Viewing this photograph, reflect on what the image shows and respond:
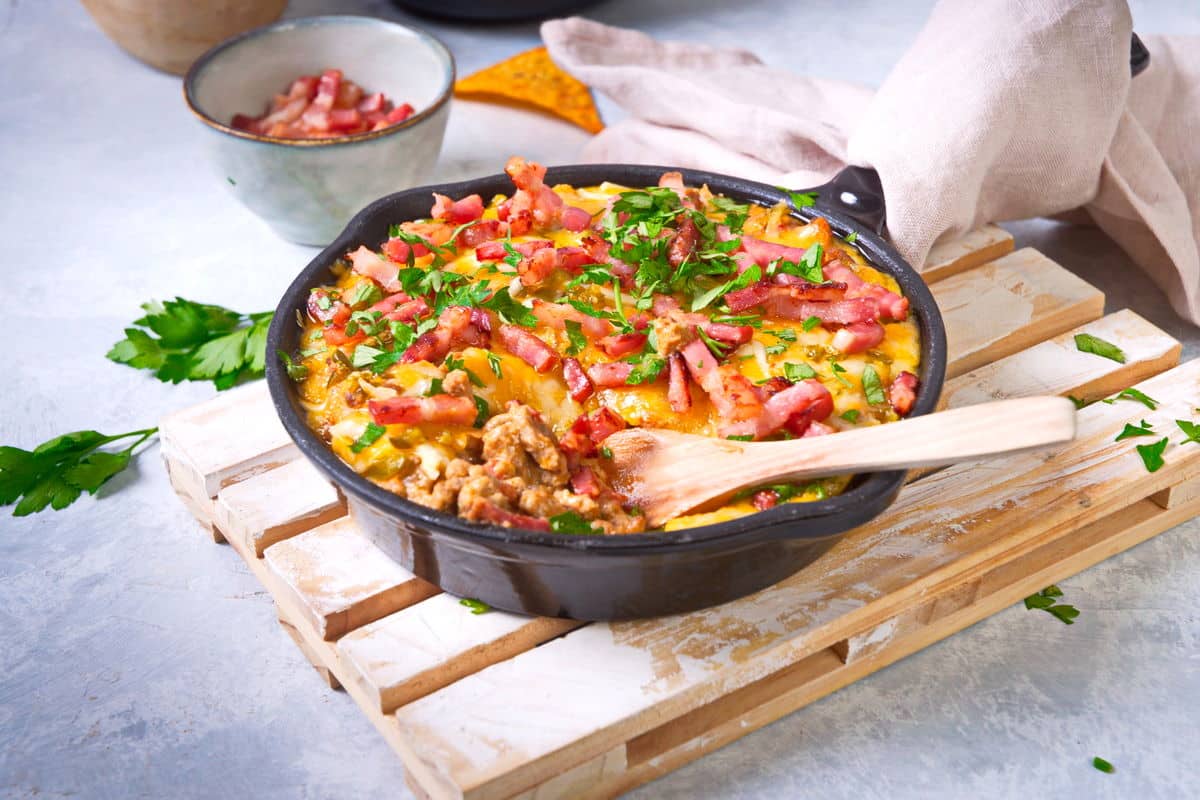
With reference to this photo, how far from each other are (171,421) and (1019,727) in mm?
2537

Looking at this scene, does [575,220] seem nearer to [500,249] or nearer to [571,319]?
[500,249]

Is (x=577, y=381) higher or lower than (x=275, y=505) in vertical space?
higher

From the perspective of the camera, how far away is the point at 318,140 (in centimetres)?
444

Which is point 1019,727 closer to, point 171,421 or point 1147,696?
point 1147,696

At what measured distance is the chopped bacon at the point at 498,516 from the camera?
2676mm

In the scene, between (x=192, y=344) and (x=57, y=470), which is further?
(x=192, y=344)

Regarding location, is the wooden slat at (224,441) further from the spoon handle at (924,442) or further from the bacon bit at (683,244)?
the spoon handle at (924,442)

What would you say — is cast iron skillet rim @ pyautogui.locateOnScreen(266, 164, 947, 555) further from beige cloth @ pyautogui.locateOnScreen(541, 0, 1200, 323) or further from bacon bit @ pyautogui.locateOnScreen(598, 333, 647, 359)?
bacon bit @ pyautogui.locateOnScreen(598, 333, 647, 359)

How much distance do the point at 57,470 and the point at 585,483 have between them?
Answer: 2007 mm

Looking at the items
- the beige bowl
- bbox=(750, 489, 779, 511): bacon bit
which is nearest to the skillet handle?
bbox=(750, 489, 779, 511): bacon bit

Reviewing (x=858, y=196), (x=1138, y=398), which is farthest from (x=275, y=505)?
(x=1138, y=398)

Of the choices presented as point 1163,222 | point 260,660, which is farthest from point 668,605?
point 1163,222

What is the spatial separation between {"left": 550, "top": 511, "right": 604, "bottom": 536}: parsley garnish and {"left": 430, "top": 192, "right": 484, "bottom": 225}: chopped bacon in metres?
1.27

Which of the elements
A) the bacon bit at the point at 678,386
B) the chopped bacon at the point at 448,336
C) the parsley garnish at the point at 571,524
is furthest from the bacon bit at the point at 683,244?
the parsley garnish at the point at 571,524
